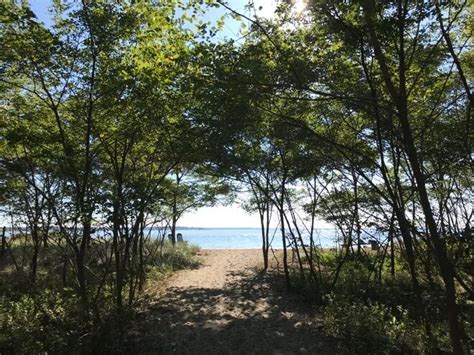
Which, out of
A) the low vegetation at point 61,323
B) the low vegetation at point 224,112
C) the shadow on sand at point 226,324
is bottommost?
the shadow on sand at point 226,324

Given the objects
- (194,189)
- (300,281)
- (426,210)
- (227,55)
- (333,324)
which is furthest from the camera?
(194,189)

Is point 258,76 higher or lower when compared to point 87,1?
lower

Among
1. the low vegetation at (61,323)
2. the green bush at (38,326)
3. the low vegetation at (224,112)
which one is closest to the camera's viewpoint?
the low vegetation at (224,112)

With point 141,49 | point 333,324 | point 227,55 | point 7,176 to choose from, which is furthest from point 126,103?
point 333,324

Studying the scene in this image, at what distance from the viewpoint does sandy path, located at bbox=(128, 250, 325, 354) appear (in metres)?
7.15

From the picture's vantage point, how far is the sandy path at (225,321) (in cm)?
715

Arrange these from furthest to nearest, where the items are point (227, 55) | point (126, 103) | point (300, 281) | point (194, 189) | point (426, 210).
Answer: point (194, 189)
point (300, 281)
point (126, 103)
point (227, 55)
point (426, 210)

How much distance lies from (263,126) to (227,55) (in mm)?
3223

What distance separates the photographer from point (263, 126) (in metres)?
8.61

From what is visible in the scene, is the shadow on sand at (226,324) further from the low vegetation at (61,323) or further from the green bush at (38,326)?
the green bush at (38,326)

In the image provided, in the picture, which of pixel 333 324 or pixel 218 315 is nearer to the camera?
pixel 333 324

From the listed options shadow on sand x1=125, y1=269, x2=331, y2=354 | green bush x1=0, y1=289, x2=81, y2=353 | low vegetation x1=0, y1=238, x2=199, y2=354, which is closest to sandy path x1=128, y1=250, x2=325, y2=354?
shadow on sand x1=125, y1=269, x2=331, y2=354

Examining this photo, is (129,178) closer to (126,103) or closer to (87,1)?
(126,103)

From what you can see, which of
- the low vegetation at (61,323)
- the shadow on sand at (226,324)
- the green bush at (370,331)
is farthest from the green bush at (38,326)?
the green bush at (370,331)
